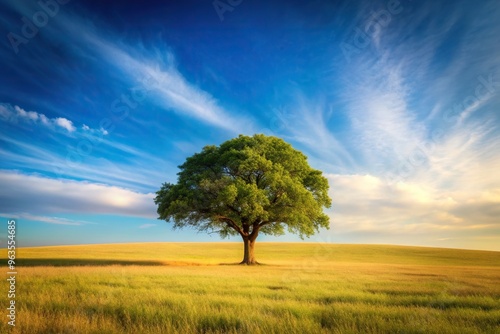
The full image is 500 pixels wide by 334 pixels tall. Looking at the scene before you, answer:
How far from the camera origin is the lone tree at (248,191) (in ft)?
107

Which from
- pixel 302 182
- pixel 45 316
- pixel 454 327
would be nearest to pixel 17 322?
pixel 45 316

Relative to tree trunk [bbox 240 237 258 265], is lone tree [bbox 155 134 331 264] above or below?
above

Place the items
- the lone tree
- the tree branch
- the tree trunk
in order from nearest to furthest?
the lone tree, the tree branch, the tree trunk

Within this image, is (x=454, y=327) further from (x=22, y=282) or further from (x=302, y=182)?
(x=302, y=182)

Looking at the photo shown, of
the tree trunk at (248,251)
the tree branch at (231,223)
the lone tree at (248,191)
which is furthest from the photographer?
the tree trunk at (248,251)

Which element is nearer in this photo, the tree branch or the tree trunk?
the tree branch

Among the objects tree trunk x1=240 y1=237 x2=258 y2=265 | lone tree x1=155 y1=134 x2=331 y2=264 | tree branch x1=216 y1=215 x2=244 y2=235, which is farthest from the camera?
tree trunk x1=240 y1=237 x2=258 y2=265

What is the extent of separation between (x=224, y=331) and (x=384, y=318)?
14.4ft

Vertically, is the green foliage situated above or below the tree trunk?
above

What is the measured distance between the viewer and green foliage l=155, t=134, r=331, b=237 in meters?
32.6

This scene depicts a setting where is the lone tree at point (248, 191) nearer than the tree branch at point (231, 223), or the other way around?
the lone tree at point (248, 191)

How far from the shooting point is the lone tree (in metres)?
32.6

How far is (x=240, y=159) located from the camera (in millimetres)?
33938

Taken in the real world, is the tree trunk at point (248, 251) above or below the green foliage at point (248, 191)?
below
